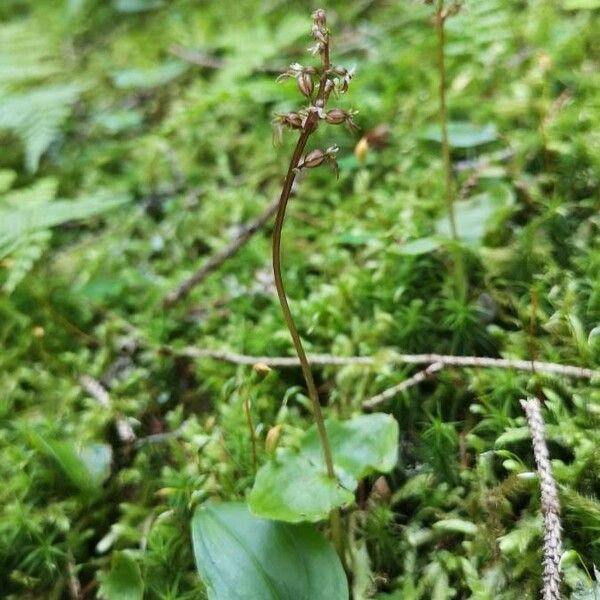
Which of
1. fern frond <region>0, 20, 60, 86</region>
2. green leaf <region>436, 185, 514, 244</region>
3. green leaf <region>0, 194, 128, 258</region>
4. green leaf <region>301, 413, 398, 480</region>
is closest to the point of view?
green leaf <region>301, 413, 398, 480</region>

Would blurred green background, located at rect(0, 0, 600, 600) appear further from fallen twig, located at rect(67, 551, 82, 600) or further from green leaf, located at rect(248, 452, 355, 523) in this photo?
green leaf, located at rect(248, 452, 355, 523)

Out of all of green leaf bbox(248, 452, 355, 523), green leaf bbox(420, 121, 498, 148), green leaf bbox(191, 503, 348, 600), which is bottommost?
green leaf bbox(191, 503, 348, 600)

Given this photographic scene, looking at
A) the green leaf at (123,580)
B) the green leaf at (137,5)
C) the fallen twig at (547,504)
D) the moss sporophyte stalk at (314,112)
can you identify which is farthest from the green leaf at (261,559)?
the green leaf at (137,5)

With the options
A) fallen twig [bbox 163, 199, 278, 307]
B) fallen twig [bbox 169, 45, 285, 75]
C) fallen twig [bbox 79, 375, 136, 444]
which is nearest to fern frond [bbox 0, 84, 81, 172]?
fallen twig [bbox 169, 45, 285, 75]

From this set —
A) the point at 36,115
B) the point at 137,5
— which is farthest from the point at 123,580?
the point at 137,5

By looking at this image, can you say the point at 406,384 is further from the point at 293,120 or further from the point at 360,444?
the point at 293,120

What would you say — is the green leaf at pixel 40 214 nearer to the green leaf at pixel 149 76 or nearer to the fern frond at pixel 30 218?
the fern frond at pixel 30 218
